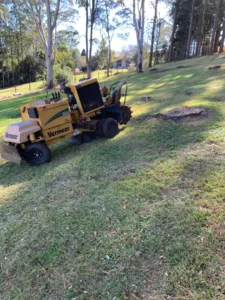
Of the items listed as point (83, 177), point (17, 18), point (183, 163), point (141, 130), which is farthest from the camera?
point (17, 18)

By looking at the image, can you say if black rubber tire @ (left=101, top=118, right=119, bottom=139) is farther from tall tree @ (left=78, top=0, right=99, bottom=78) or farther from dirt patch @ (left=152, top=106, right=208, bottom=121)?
tall tree @ (left=78, top=0, right=99, bottom=78)

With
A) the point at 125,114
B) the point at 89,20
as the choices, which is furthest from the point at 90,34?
the point at 125,114

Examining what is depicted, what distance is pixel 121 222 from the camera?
2891 mm

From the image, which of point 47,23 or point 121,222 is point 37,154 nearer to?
point 121,222

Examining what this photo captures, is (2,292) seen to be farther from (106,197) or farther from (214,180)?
(214,180)

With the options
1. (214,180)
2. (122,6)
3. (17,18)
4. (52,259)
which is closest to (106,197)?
(52,259)

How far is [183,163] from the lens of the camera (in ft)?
12.5

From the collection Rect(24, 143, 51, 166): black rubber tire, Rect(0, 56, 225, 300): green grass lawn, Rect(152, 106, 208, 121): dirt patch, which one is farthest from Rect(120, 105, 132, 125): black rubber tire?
Rect(24, 143, 51, 166): black rubber tire

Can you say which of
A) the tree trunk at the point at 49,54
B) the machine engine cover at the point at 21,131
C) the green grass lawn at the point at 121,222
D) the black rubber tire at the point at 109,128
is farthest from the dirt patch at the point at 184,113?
the tree trunk at the point at 49,54

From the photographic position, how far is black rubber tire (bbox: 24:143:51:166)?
4.86 m

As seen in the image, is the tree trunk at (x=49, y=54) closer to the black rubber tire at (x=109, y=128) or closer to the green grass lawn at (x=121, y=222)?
the black rubber tire at (x=109, y=128)

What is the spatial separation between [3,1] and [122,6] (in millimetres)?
8348

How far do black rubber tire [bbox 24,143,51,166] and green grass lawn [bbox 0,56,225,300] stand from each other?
186 millimetres

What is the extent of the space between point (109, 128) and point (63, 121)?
101 cm
